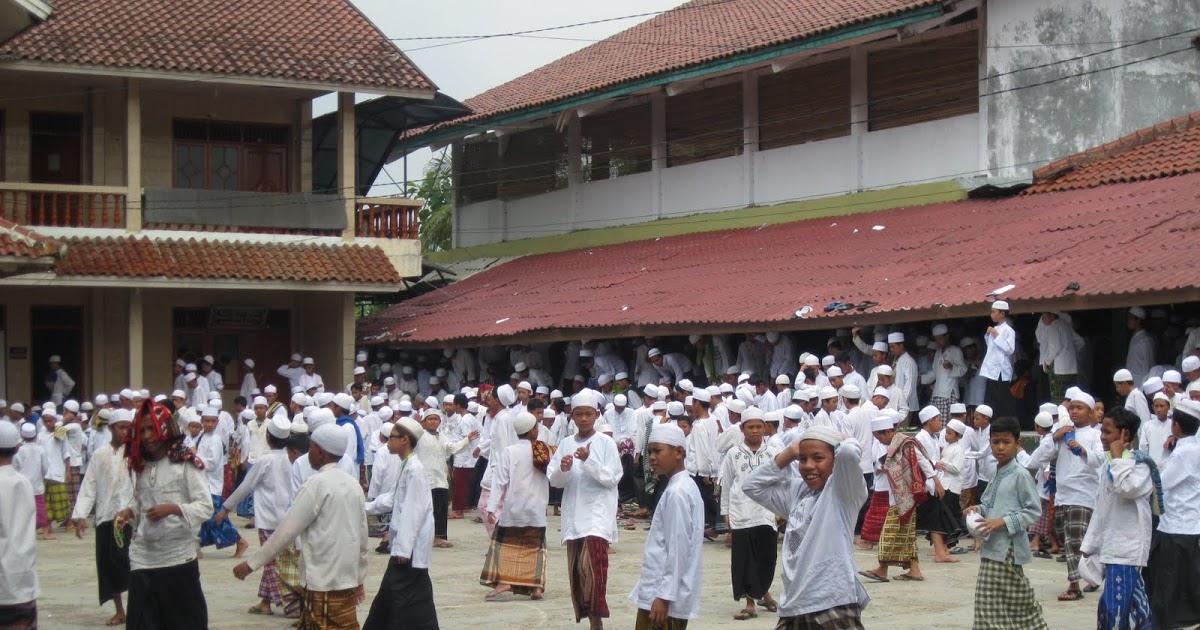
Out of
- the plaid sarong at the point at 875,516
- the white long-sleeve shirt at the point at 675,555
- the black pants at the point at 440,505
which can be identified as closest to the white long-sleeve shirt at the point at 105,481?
the white long-sleeve shirt at the point at 675,555

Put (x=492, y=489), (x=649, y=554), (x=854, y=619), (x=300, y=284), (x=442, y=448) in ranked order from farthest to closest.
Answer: (x=300, y=284) < (x=442, y=448) < (x=492, y=489) < (x=649, y=554) < (x=854, y=619)

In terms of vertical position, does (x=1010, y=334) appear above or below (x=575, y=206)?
below

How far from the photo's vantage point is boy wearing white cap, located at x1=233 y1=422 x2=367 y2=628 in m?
7.88

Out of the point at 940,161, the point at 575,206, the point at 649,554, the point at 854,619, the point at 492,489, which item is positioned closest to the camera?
the point at 854,619

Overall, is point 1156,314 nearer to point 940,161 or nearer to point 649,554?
point 940,161

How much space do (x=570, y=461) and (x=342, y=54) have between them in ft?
50.2

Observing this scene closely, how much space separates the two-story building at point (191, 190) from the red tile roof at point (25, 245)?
4.86 metres

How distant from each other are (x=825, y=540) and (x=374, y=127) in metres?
22.2

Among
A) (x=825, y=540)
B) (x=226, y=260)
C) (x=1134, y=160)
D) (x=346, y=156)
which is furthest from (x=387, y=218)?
(x=825, y=540)

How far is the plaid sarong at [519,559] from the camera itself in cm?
1171

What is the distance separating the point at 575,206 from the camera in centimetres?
2795

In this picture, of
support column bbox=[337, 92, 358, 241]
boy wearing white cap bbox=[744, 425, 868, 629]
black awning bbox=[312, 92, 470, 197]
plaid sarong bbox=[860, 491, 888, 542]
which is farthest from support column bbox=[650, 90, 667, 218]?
boy wearing white cap bbox=[744, 425, 868, 629]

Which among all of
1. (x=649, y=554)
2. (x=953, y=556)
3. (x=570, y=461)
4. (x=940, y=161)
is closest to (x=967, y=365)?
(x=953, y=556)

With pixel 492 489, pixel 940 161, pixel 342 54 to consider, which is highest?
pixel 342 54
